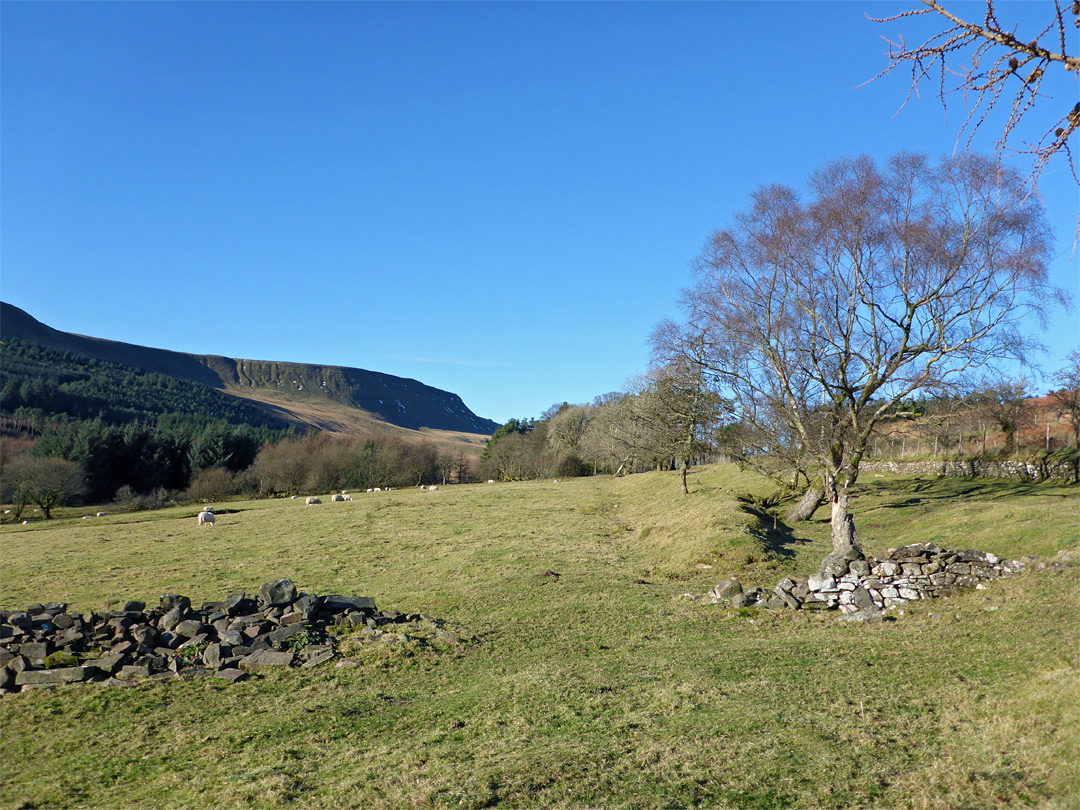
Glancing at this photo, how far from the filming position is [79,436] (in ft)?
214

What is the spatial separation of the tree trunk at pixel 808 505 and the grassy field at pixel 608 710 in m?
8.91

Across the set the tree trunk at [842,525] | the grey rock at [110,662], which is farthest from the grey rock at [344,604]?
the tree trunk at [842,525]

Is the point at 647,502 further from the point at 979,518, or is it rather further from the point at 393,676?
the point at 393,676

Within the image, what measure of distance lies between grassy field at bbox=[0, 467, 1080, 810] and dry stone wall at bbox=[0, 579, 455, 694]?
1.81 ft

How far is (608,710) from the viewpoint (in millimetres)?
7859

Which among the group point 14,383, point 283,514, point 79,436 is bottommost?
point 283,514

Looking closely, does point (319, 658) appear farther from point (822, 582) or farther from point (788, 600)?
point (822, 582)

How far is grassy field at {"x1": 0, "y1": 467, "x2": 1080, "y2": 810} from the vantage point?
18.5 feet

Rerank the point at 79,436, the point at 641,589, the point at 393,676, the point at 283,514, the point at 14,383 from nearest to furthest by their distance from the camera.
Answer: the point at 393,676 → the point at 641,589 → the point at 283,514 → the point at 79,436 → the point at 14,383

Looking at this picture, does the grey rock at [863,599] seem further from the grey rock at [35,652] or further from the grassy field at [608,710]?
the grey rock at [35,652]

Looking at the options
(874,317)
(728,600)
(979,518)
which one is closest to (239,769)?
(728,600)

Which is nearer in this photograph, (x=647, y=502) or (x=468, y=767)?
(x=468, y=767)

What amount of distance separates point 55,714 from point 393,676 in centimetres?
449

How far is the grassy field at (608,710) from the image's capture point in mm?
5629
